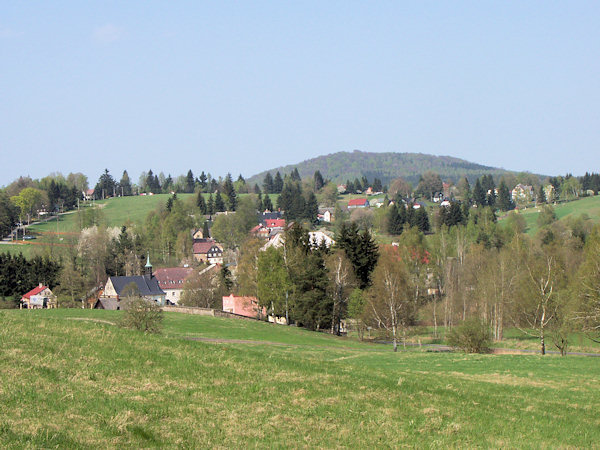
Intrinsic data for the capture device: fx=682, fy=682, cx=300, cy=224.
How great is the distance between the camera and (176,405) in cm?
1542

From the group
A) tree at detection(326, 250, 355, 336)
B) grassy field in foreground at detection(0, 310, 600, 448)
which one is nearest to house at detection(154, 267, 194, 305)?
tree at detection(326, 250, 355, 336)

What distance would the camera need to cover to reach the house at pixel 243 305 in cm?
7966

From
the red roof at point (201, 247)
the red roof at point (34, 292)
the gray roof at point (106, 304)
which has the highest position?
the red roof at point (201, 247)

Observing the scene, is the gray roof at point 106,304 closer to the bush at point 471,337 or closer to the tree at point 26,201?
the bush at point 471,337

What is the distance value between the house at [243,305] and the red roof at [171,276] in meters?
37.3

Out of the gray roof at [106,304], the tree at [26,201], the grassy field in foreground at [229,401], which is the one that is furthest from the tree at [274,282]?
the tree at [26,201]

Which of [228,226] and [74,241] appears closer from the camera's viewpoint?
[74,241]

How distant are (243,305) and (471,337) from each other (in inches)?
1642

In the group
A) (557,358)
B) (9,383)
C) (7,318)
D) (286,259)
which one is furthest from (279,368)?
(286,259)

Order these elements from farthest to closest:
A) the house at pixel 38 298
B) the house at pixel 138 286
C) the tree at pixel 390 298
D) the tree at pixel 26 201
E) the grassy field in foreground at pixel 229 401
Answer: the tree at pixel 26 201 → the house at pixel 138 286 → the house at pixel 38 298 → the tree at pixel 390 298 → the grassy field in foreground at pixel 229 401

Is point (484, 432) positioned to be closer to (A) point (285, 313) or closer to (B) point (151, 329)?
(B) point (151, 329)

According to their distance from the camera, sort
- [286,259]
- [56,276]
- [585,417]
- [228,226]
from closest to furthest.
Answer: [585,417]
[286,259]
[56,276]
[228,226]

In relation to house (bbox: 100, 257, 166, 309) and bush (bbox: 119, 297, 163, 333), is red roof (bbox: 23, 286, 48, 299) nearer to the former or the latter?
house (bbox: 100, 257, 166, 309)

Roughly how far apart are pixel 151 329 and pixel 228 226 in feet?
481
